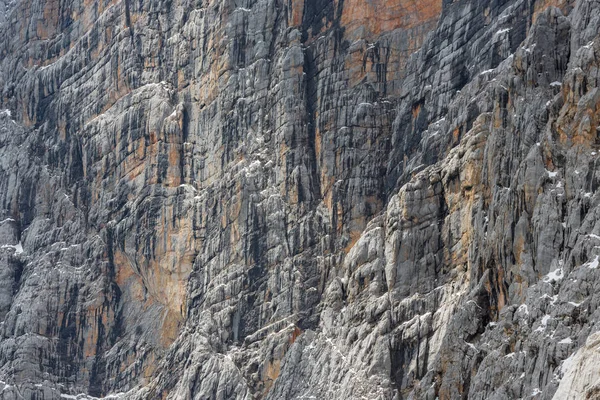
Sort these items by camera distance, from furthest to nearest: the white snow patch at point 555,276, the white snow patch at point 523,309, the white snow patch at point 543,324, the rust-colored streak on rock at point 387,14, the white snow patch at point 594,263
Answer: the rust-colored streak on rock at point 387,14 → the white snow patch at point 523,309 → the white snow patch at point 555,276 → the white snow patch at point 543,324 → the white snow patch at point 594,263

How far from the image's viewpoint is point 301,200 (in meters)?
152

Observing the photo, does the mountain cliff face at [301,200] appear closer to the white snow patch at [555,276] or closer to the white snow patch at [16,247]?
the white snow patch at [555,276]

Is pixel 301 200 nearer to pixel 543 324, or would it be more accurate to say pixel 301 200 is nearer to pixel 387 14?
pixel 387 14

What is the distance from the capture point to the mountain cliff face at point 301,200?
120 meters

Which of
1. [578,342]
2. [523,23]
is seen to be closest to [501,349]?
[578,342]

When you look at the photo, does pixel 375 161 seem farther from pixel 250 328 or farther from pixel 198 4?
pixel 198 4

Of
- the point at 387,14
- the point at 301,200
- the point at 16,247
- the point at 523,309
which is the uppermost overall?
the point at 387,14

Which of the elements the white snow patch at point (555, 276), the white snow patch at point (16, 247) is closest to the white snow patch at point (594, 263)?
the white snow patch at point (555, 276)

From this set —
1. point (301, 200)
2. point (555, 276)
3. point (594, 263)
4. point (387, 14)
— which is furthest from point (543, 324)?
point (387, 14)

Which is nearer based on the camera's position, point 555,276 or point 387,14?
point 555,276

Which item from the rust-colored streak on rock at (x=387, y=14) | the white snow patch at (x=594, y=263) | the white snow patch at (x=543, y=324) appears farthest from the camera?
the rust-colored streak on rock at (x=387, y=14)

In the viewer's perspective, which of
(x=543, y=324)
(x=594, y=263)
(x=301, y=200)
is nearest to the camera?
(x=594, y=263)

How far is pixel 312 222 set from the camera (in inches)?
5910

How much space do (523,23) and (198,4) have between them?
42.8 metres
